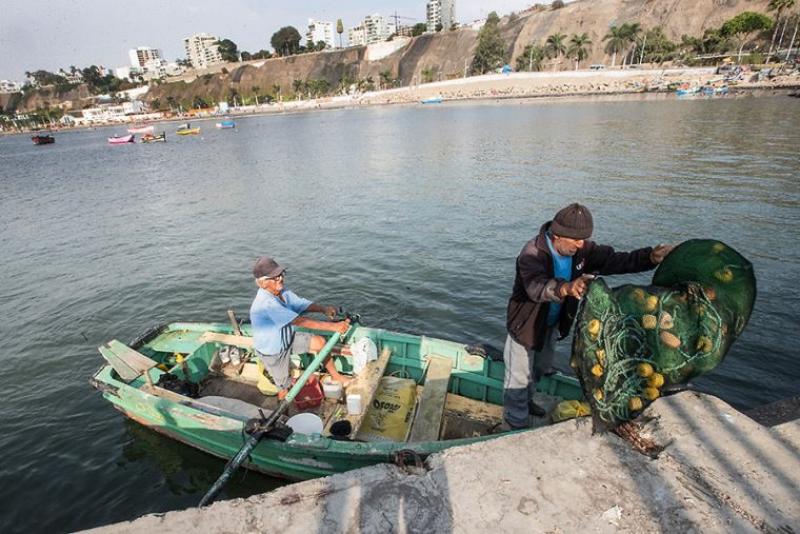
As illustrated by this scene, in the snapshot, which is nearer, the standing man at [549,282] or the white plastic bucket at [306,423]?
the standing man at [549,282]

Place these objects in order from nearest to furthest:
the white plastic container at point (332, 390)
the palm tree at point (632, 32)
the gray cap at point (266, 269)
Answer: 1. the gray cap at point (266, 269)
2. the white plastic container at point (332, 390)
3. the palm tree at point (632, 32)

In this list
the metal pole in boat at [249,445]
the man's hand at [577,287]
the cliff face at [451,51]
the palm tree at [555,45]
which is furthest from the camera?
the palm tree at [555,45]

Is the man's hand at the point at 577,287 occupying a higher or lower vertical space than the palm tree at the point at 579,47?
lower

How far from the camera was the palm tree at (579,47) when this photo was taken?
375ft

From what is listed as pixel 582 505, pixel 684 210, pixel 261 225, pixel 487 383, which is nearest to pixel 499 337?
pixel 487 383

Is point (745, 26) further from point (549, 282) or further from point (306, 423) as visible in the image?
point (306, 423)

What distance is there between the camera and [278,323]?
6.17 meters

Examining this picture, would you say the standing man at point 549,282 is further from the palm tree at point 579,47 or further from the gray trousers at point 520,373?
the palm tree at point 579,47

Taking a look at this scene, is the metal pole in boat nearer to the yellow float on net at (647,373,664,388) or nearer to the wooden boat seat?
the wooden boat seat

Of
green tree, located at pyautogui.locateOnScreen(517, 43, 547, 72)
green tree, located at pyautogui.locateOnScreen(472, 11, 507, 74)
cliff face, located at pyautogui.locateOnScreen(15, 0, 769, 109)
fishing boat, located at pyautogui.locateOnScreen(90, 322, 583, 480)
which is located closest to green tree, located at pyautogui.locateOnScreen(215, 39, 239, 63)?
cliff face, located at pyautogui.locateOnScreen(15, 0, 769, 109)

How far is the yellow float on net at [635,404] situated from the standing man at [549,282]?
0.91 m

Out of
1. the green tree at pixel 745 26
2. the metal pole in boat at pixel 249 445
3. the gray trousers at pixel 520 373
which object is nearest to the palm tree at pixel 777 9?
the green tree at pixel 745 26

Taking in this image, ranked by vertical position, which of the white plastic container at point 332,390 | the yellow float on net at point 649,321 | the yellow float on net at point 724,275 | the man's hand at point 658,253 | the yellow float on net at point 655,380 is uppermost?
the yellow float on net at point 724,275

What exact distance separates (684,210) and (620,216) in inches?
106
